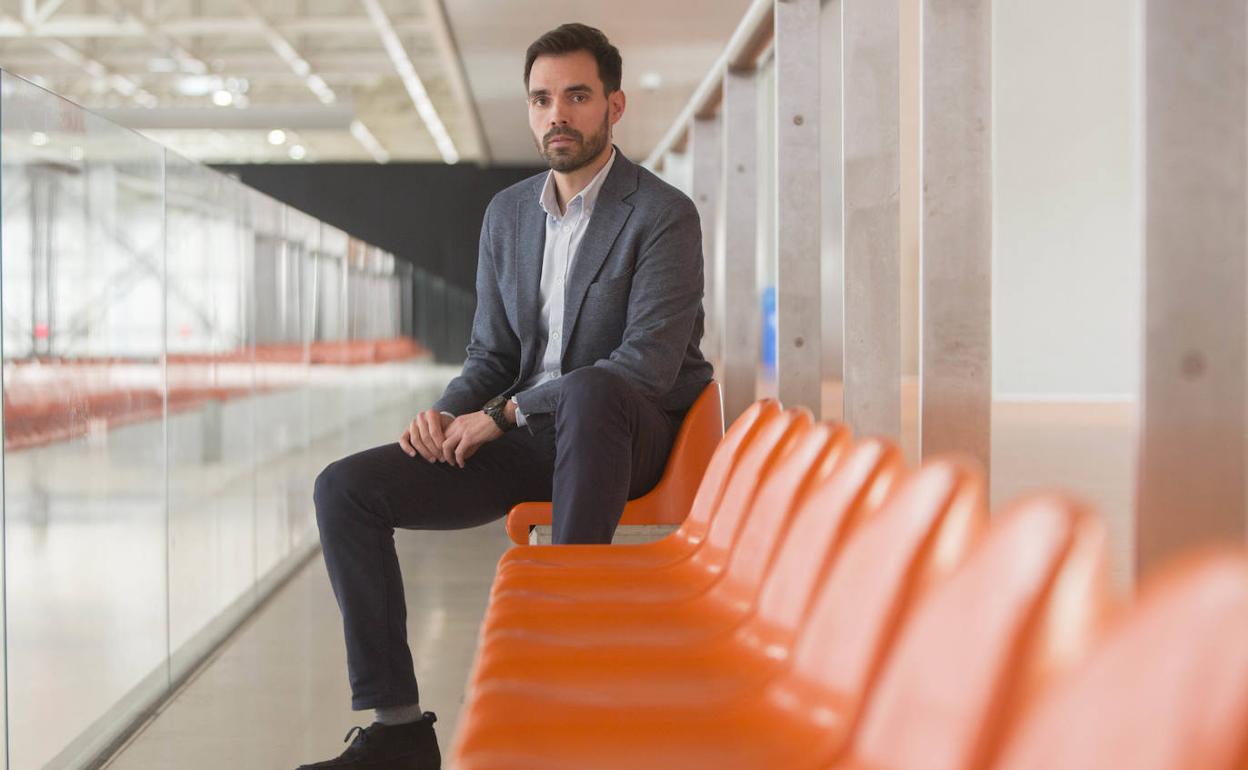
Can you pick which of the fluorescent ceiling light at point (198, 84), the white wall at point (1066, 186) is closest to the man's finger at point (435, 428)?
the white wall at point (1066, 186)

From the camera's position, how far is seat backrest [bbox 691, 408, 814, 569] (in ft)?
5.69

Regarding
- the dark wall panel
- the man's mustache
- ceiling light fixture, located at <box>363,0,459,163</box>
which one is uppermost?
ceiling light fixture, located at <box>363,0,459,163</box>

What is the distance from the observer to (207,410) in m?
3.73

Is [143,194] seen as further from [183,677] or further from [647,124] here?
[647,124]

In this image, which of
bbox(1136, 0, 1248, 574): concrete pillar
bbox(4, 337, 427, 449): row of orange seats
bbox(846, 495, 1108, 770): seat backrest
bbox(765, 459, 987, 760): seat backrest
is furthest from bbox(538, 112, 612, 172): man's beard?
bbox(846, 495, 1108, 770): seat backrest

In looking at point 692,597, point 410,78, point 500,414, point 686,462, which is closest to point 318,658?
point 500,414

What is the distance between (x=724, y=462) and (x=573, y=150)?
0.88m

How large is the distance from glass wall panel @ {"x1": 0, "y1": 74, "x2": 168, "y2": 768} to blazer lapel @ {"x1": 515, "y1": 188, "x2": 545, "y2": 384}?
83 centimetres

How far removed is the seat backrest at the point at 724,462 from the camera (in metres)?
1.95

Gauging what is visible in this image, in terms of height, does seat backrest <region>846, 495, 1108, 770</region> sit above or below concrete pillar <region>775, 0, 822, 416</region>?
below

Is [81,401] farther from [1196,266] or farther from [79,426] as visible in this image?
[1196,266]

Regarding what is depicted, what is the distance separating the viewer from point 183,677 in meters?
3.14

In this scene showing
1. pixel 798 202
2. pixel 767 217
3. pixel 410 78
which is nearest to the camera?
pixel 798 202

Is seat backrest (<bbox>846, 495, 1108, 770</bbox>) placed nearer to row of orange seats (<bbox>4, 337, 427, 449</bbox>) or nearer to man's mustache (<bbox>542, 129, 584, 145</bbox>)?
row of orange seats (<bbox>4, 337, 427, 449</bbox>)
